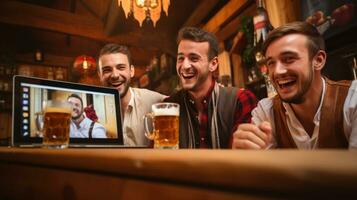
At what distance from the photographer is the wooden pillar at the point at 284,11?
2.78 m

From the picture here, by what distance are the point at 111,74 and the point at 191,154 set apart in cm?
173

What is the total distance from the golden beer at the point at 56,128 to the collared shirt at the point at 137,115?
718mm

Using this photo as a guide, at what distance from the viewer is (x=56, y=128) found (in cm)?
96

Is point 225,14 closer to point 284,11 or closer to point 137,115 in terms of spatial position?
point 284,11

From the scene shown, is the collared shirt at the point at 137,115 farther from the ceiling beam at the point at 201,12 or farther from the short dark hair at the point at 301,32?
the ceiling beam at the point at 201,12

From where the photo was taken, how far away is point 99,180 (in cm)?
42

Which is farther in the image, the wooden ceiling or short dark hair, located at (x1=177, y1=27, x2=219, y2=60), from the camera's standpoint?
the wooden ceiling

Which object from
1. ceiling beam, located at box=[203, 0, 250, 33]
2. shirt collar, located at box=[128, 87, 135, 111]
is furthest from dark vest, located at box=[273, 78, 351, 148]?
ceiling beam, located at box=[203, 0, 250, 33]

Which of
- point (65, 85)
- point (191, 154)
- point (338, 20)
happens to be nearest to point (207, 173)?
point (191, 154)

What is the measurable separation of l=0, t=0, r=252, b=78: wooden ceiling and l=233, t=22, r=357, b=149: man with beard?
7.23 feet

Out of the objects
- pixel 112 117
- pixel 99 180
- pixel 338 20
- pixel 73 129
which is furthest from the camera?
Result: pixel 338 20

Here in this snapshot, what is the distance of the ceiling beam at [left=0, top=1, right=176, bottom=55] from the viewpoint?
13.9 feet

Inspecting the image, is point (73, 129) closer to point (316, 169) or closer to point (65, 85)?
point (65, 85)

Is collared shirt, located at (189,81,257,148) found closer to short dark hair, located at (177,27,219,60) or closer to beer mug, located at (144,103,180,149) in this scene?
short dark hair, located at (177,27,219,60)
